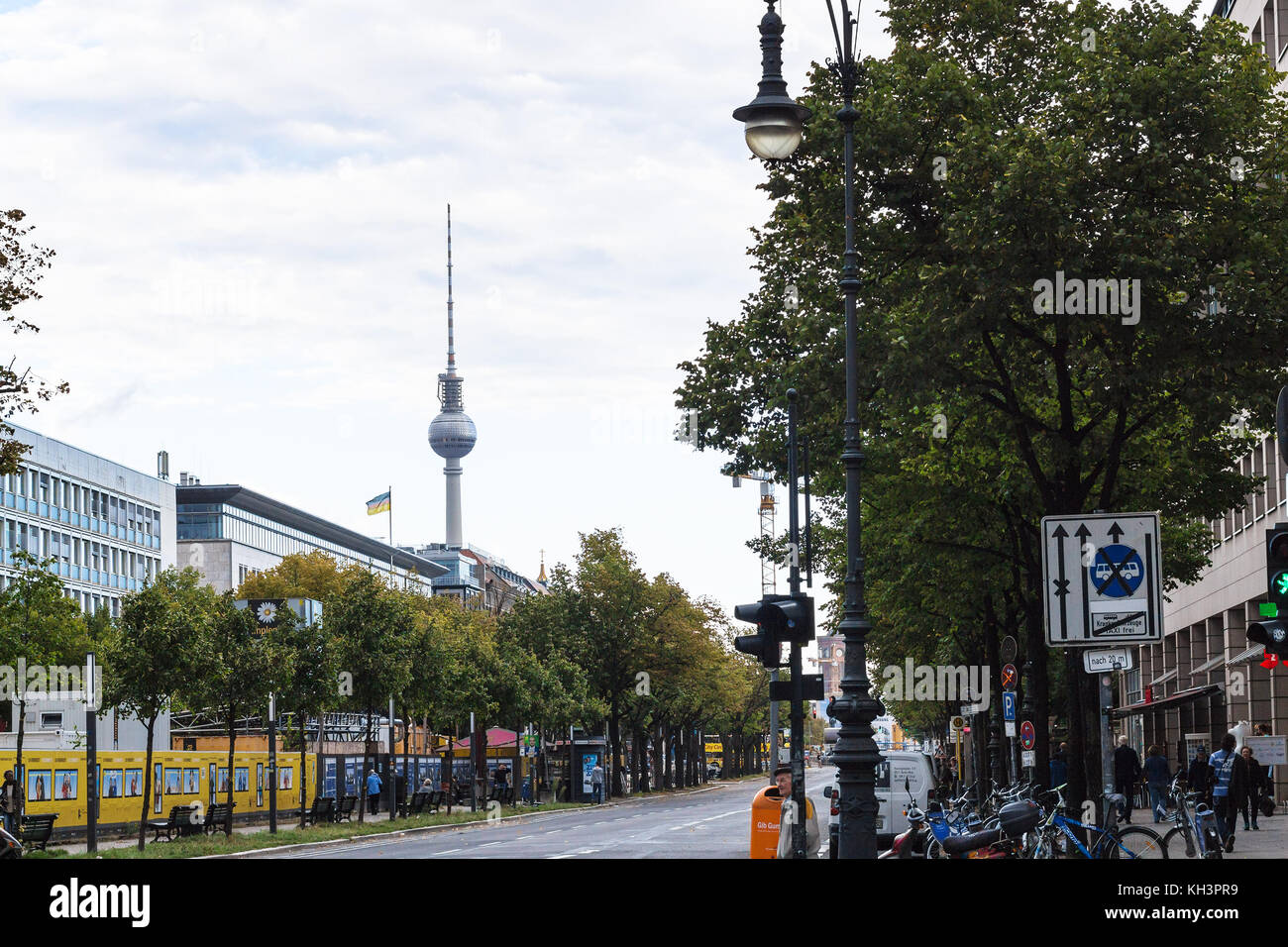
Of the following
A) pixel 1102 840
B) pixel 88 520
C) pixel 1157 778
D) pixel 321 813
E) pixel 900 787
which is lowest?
pixel 321 813

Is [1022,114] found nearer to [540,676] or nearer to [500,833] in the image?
[500,833]

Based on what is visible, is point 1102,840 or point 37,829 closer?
point 1102,840

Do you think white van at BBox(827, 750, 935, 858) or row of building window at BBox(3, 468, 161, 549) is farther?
A: row of building window at BBox(3, 468, 161, 549)

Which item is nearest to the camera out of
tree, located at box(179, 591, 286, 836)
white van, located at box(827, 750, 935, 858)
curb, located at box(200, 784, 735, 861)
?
white van, located at box(827, 750, 935, 858)

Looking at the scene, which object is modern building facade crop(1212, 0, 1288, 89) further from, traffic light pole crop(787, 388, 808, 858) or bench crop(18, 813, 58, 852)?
bench crop(18, 813, 58, 852)

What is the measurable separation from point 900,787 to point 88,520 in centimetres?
8212

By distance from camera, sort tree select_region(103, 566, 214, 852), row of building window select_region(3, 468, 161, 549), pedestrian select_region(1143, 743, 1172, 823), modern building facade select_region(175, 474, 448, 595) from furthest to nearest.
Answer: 1. modern building facade select_region(175, 474, 448, 595)
2. row of building window select_region(3, 468, 161, 549)
3. tree select_region(103, 566, 214, 852)
4. pedestrian select_region(1143, 743, 1172, 823)

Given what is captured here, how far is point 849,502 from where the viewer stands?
59.8ft

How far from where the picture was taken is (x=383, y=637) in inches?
1967

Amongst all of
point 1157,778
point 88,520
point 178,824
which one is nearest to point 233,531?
point 88,520

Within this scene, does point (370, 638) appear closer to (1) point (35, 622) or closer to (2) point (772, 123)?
(1) point (35, 622)

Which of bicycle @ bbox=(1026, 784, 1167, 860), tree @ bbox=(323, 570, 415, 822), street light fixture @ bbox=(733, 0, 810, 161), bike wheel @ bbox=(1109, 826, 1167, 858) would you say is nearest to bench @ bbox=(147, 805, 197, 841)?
tree @ bbox=(323, 570, 415, 822)

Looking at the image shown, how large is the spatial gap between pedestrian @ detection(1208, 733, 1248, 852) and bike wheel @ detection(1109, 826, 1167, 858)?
9.51m

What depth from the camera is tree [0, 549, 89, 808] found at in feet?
114
